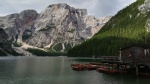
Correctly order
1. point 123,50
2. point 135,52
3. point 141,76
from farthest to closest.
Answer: point 123,50
point 135,52
point 141,76

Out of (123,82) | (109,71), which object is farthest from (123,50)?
(123,82)

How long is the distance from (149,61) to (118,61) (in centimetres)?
1268

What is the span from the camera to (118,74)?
8256 cm

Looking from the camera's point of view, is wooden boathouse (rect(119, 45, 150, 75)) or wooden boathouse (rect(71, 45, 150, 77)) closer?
wooden boathouse (rect(71, 45, 150, 77))

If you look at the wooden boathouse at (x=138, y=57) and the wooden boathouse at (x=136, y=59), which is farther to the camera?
the wooden boathouse at (x=138, y=57)

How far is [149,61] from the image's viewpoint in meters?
76.4

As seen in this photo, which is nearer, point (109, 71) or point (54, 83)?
point (54, 83)

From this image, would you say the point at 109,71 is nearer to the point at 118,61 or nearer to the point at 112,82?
the point at 118,61

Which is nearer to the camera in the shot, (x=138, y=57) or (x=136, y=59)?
(x=138, y=57)

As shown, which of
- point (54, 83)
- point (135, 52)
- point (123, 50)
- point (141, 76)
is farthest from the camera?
point (123, 50)

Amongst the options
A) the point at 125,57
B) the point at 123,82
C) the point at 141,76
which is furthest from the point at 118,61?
the point at 123,82

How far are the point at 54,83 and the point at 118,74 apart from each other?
2944 centimetres

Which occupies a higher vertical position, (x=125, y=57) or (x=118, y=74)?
(x=125, y=57)

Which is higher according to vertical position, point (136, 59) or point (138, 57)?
point (138, 57)
